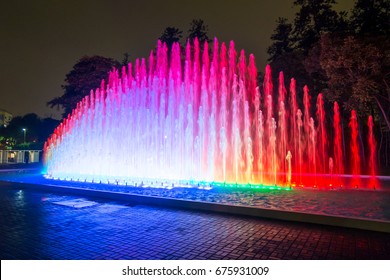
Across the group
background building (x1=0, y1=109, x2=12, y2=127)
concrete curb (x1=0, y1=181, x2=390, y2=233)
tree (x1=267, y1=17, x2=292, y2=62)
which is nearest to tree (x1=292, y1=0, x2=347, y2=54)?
tree (x1=267, y1=17, x2=292, y2=62)

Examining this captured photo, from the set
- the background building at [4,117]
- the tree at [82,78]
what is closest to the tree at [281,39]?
the tree at [82,78]

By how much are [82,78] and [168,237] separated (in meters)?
29.6

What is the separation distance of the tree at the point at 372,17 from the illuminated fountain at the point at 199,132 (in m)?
4.77

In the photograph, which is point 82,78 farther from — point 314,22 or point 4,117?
point 4,117

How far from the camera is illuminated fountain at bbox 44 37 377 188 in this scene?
1828cm

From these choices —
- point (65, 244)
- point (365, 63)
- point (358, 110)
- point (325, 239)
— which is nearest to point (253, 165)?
point (358, 110)

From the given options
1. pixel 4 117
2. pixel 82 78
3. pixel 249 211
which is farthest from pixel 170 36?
pixel 4 117

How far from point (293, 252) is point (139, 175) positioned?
535 inches

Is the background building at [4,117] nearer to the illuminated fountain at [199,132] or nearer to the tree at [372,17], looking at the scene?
the illuminated fountain at [199,132]

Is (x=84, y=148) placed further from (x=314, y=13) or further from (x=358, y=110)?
(x=314, y=13)

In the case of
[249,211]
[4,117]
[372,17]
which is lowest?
[249,211]

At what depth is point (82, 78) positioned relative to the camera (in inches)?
1243

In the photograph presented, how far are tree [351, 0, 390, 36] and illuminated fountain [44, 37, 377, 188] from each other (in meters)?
4.77

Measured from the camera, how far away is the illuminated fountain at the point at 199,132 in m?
18.3
